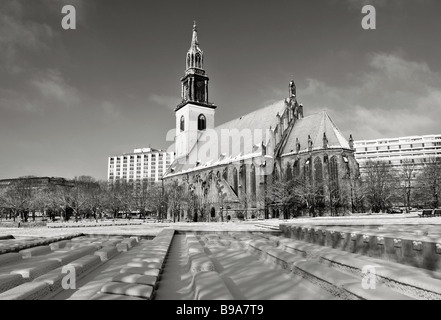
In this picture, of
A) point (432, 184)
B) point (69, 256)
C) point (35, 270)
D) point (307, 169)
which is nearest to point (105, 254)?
point (69, 256)

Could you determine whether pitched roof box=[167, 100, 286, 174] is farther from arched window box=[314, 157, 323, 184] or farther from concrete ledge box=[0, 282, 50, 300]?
concrete ledge box=[0, 282, 50, 300]

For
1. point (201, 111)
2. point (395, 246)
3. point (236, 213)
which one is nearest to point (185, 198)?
point (236, 213)

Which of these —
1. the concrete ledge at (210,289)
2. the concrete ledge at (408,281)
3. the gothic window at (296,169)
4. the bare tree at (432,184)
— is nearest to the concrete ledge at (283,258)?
the concrete ledge at (408,281)

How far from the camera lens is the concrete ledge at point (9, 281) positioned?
4.70 m

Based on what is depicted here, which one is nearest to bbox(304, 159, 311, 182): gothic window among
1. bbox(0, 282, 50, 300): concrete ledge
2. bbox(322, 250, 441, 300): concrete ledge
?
bbox(322, 250, 441, 300): concrete ledge

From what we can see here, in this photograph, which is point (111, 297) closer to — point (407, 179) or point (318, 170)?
point (318, 170)

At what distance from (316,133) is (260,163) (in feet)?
32.9

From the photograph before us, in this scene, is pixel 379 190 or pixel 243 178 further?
pixel 243 178

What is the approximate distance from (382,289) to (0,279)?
5.43 m

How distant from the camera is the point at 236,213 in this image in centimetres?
4888

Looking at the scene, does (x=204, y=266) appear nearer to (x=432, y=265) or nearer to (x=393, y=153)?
(x=432, y=265)

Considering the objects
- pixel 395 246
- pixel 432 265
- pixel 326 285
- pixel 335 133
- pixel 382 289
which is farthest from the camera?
pixel 335 133

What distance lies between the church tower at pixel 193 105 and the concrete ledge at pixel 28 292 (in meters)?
64.9

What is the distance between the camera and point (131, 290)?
3850mm
